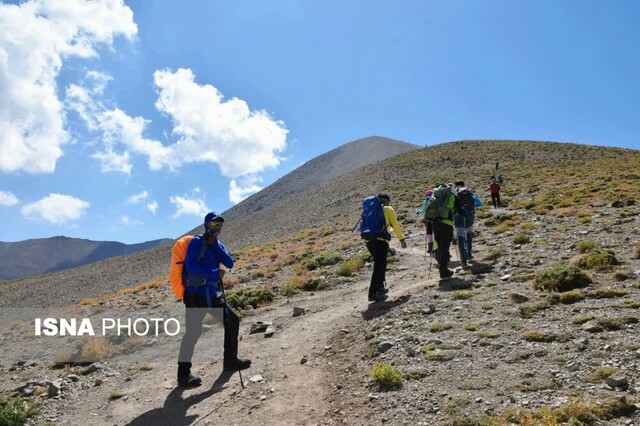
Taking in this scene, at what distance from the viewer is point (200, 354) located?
9.45 m

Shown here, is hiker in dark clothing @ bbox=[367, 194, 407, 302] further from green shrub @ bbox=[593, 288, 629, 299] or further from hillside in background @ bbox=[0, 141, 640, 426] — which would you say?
green shrub @ bbox=[593, 288, 629, 299]

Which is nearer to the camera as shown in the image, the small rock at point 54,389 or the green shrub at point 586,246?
the small rock at point 54,389

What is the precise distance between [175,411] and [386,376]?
126 inches

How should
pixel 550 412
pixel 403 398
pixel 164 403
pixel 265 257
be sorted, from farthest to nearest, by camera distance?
pixel 265 257
pixel 164 403
pixel 403 398
pixel 550 412

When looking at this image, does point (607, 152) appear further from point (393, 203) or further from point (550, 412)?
point (550, 412)

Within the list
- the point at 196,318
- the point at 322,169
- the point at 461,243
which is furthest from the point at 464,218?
the point at 322,169

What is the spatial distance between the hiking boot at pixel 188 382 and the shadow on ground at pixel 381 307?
3.47 metres

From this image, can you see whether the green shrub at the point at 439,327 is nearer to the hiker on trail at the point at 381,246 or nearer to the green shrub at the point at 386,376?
the green shrub at the point at 386,376

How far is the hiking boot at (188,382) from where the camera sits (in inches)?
297

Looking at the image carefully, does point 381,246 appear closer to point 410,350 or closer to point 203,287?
point 410,350

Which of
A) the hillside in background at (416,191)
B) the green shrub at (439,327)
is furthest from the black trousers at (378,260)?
the hillside in background at (416,191)

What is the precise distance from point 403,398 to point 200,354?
5.17 m

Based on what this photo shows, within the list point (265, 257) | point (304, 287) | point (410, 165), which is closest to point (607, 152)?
point (410, 165)

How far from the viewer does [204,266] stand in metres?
7.38
